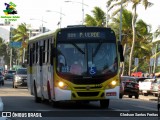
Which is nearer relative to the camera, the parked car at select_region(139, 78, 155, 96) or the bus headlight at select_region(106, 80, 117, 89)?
the bus headlight at select_region(106, 80, 117, 89)

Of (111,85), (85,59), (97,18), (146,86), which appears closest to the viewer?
(85,59)

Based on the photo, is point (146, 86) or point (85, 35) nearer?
point (85, 35)

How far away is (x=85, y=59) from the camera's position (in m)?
23.8

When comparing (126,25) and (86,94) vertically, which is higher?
(126,25)

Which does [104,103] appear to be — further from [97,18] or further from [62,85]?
[97,18]

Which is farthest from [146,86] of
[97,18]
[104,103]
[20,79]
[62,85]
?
[97,18]

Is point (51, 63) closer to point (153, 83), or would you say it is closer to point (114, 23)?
point (153, 83)

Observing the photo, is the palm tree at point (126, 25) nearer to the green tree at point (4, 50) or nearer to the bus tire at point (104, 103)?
the bus tire at point (104, 103)

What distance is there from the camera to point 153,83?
1842 inches

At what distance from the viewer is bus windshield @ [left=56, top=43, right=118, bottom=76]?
2378cm

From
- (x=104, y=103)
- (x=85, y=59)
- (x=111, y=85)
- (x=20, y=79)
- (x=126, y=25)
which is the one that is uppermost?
(x=126, y=25)

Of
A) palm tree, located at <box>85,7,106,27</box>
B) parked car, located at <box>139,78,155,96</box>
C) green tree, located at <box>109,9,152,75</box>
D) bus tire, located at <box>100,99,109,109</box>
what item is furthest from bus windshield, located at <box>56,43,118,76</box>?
palm tree, located at <box>85,7,106,27</box>

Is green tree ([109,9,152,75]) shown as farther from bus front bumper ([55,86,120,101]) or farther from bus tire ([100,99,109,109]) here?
bus front bumper ([55,86,120,101])

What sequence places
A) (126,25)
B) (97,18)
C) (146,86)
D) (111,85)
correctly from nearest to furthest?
(111,85)
(146,86)
(126,25)
(97,18)
